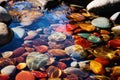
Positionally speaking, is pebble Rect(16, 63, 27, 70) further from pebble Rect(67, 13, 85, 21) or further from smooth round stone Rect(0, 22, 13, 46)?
pebble Rect(67, 13, 85, 21)

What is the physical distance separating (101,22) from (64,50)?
42.3 inches

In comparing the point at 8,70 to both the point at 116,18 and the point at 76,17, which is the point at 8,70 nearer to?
the point at 76,17

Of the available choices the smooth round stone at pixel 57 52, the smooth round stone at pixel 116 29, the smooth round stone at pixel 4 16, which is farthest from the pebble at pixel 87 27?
the smooth round stone at pixel 4 16

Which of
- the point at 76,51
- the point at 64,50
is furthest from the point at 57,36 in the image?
the point at 76,51

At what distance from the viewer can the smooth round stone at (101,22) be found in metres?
4.68

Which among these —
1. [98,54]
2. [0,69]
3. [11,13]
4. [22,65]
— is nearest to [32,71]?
[22,65]

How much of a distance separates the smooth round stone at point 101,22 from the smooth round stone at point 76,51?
0.75 m

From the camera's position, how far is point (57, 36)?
4414 millimetres

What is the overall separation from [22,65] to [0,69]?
0.31 m

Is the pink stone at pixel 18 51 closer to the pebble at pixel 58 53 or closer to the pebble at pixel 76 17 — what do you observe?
the pebble at pixel 58 53

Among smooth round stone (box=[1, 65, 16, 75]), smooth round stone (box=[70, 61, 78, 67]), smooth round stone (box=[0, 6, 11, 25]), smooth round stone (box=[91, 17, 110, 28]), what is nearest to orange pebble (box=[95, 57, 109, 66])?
smooth round stone (box=[70, 61, 78, 67])

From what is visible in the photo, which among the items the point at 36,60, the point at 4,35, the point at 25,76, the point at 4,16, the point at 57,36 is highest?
the point at 4,16

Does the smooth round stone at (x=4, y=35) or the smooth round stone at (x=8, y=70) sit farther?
the smooth round stone at (x=4, y=35)

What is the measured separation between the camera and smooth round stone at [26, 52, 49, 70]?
12.2 feet
